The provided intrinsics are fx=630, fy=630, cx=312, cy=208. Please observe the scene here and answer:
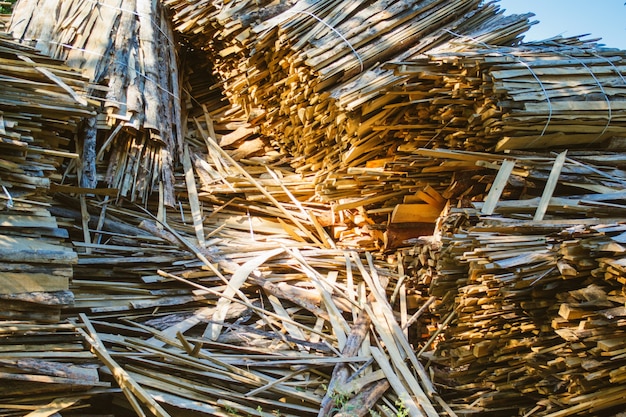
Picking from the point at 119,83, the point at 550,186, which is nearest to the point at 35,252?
the point at 119,83

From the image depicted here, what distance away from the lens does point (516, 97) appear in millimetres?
3707

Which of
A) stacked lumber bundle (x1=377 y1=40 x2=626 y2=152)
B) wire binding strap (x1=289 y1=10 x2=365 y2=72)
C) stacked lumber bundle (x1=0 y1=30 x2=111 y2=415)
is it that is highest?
wire binding strap (x1=289 y1=10 x2=365 y2=72)

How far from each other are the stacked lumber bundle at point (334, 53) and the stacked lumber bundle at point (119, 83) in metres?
0.74

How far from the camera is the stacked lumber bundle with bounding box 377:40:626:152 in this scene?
378 cm

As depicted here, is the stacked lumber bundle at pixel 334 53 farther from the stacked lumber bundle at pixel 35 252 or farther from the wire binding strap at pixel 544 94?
the stacked lumber bundle at pixel 35 252

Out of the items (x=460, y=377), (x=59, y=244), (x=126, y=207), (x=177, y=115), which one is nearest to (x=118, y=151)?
(x=126, y=207)

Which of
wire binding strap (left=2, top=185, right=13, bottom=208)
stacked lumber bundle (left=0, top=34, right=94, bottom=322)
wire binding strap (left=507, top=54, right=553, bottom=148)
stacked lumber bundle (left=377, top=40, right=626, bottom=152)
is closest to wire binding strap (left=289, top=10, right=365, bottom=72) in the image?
stacked lumber bundle (left=377, top=40, right=626, bottom=152)

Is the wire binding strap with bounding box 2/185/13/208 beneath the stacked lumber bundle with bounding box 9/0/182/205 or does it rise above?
beneath

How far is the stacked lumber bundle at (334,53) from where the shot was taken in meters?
4.56

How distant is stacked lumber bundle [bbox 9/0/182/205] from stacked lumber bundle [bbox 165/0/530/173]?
743 millimetres

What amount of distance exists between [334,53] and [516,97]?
4.81ft

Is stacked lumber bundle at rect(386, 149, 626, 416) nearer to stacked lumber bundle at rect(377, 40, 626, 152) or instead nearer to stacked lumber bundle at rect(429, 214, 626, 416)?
stacked lumber bundle at rect(429, 214, 626, 416)

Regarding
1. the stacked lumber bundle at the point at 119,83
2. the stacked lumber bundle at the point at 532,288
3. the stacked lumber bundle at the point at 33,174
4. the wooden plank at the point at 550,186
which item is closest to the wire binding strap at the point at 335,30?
the stacked lumber bundle at the point at 532,288

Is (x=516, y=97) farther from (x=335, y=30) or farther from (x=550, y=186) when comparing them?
(x=335, y=30)
